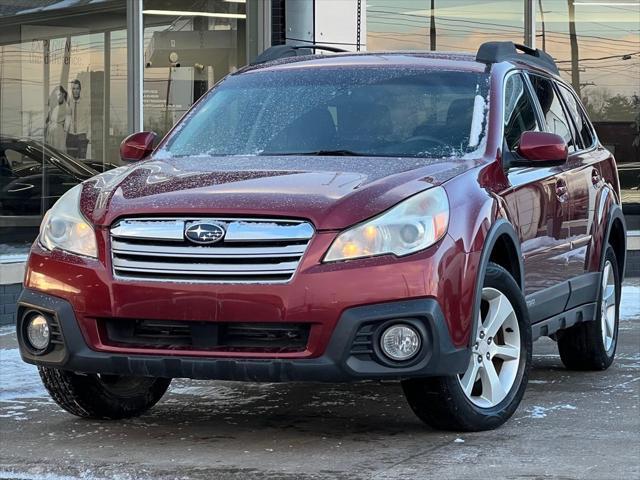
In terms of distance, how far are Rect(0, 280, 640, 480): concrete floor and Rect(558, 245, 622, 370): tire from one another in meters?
0.30

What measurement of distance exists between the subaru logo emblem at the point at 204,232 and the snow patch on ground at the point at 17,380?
6.53ft

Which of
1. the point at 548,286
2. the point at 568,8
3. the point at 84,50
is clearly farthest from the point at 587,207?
the point at 568,8

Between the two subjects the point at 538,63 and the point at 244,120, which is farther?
the point at 538,63

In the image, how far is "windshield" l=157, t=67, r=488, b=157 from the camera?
6262mm

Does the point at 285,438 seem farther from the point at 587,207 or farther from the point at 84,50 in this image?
the point at 84,50

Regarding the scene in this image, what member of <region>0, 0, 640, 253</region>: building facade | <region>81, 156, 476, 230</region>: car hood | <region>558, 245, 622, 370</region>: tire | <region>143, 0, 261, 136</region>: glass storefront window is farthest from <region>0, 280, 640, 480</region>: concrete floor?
<region>143, 0, 261, 136</region>: glass storefront window

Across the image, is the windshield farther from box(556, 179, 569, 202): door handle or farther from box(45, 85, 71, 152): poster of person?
box(45, 85, 71, 152): poster of person

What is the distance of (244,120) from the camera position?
662 cm

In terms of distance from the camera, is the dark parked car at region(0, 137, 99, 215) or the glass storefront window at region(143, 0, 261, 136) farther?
the glass storefront window at region(143, 0, 261, 136)

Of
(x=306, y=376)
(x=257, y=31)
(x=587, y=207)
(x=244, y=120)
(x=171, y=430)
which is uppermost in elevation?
(x=257, y=31)

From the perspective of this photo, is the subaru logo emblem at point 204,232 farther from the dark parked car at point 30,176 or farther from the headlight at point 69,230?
the dark parked car at point 30,176

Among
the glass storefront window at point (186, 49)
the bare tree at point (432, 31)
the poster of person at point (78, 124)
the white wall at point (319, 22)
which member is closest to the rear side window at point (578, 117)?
the poster of person at point (78, 124)

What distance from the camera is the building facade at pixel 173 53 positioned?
34.7 ft

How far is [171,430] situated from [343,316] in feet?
3.92
